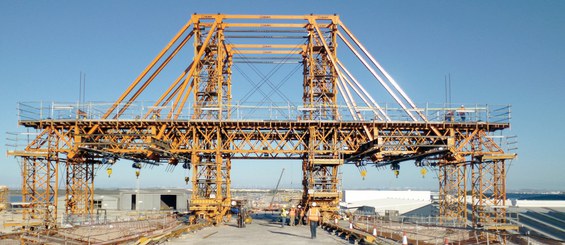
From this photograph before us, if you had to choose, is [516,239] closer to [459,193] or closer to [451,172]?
[459,193]

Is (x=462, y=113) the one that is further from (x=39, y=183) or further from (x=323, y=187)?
(x=39, y=183)

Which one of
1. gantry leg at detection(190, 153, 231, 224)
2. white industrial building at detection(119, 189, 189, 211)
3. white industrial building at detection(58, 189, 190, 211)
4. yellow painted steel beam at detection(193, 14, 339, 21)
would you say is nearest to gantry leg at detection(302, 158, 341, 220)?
gantry leg at detection(190, 153, 231, 224)

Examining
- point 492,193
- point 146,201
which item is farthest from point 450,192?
point 146,201

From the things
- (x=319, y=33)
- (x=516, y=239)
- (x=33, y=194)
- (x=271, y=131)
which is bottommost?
(x=516, y=239)

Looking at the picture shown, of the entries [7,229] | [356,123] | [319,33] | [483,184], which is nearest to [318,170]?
[356,123]

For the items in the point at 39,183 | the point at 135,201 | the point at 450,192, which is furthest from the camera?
the point at 135,201

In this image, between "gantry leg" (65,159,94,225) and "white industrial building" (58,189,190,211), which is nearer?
"gantry leg" (65,159,94,225)

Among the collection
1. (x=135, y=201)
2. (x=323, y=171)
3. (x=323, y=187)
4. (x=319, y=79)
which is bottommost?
(x=135, y=201)

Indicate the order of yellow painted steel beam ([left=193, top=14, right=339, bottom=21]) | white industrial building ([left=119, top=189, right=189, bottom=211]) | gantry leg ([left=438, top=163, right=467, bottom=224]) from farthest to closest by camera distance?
white industrial building ([left=119, top=189, right=189, bottom=211]), gantry leg ([left=438, top=163, right=467, bottom=224]), yellow painted steel beam ([left=193, top=14, right=339, bottom=21])

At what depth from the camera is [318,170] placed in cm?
4588

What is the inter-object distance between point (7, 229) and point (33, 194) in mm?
6081

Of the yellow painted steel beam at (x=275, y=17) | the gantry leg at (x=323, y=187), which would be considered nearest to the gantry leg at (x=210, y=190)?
the gantry leg at (x=323, y=187)

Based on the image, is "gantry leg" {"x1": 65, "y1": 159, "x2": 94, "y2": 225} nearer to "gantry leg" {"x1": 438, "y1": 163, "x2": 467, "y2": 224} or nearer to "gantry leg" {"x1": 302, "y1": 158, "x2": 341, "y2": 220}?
→ "gantry leg" {"x1": 302, "y1": 158, "x2": 341, "y2": 220}

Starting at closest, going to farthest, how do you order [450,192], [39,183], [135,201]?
[39,183] → [450,192] → [135,201]
